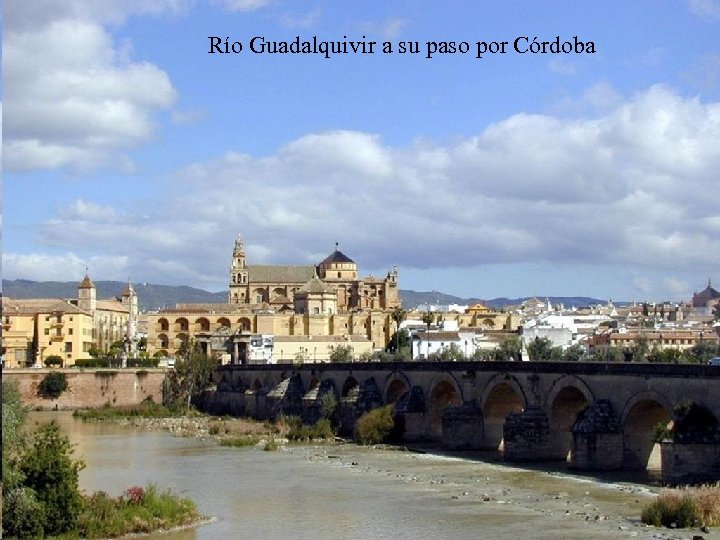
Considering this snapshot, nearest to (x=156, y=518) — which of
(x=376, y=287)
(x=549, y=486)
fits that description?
(x=549, y=486)

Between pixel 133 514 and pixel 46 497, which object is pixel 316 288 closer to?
pixel 133 514

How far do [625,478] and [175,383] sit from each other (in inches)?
2009

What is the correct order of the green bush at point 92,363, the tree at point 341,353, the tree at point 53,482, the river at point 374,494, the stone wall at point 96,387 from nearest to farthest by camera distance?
the tree at point 53,482
the river at point 374,494
the stone wall at point 96,387
the tree at point 341,353
the green bush at point 92,363

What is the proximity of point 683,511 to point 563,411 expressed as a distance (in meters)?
12.6

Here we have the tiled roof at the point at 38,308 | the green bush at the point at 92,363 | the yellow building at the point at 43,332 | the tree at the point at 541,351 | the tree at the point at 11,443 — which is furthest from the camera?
the tiled roof at the point at 38,308

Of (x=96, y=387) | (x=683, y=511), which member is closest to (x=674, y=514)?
(x=683, y=511)

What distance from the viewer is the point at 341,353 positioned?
285ft

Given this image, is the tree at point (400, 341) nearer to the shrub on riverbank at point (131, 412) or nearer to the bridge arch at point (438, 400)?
the shrub on riverbank at point (131, 412)

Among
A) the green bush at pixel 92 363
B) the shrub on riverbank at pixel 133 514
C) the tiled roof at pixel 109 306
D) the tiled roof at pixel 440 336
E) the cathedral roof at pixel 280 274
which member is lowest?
the shrub on riverbank at pixel 133 514

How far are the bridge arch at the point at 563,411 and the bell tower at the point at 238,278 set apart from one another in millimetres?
94745

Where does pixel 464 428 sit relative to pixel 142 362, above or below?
below

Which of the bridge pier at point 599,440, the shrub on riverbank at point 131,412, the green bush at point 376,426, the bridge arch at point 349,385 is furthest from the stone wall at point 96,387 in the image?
the bridge pier at point 599,440

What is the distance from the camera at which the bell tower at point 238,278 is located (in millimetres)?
130750

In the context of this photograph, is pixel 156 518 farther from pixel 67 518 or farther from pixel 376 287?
pixel 376 287
